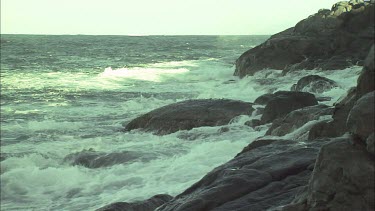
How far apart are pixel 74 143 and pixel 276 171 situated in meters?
8.86

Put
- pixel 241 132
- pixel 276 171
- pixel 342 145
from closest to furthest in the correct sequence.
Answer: pixel 342 145
pixel 276 171
pixel 241 132

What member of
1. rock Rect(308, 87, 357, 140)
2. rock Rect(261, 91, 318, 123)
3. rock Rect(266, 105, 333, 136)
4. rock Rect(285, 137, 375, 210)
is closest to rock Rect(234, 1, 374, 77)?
rock Rect(261, 91, 318, 123)

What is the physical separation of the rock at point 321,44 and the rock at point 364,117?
20.1m

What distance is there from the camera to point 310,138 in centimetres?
717

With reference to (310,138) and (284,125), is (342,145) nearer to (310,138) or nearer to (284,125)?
(310,138)

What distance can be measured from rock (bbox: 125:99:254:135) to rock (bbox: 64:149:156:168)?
2.53m

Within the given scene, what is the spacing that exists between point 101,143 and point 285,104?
4758 millimetres

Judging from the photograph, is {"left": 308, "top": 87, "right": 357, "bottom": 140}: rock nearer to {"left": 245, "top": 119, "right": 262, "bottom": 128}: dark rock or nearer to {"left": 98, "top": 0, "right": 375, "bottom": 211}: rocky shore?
{"left": 98, "top": 0, "right": 375, "bottom": 211}: rocky shore

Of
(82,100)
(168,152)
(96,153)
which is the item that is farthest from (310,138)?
(82,100)

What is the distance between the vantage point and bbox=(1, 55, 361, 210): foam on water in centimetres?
876

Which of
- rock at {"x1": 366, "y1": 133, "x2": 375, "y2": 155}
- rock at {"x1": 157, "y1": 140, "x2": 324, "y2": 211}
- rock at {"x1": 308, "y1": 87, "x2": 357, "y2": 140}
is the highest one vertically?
rock at {"x1": 366, "y1": 133, "x2": 375, "y2": 155}

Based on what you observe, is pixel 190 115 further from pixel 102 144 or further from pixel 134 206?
pixel 134 206

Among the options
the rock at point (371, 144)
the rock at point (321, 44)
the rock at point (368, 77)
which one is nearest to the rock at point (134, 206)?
the rock at point (368, 77)

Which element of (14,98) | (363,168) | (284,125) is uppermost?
(363,168)
